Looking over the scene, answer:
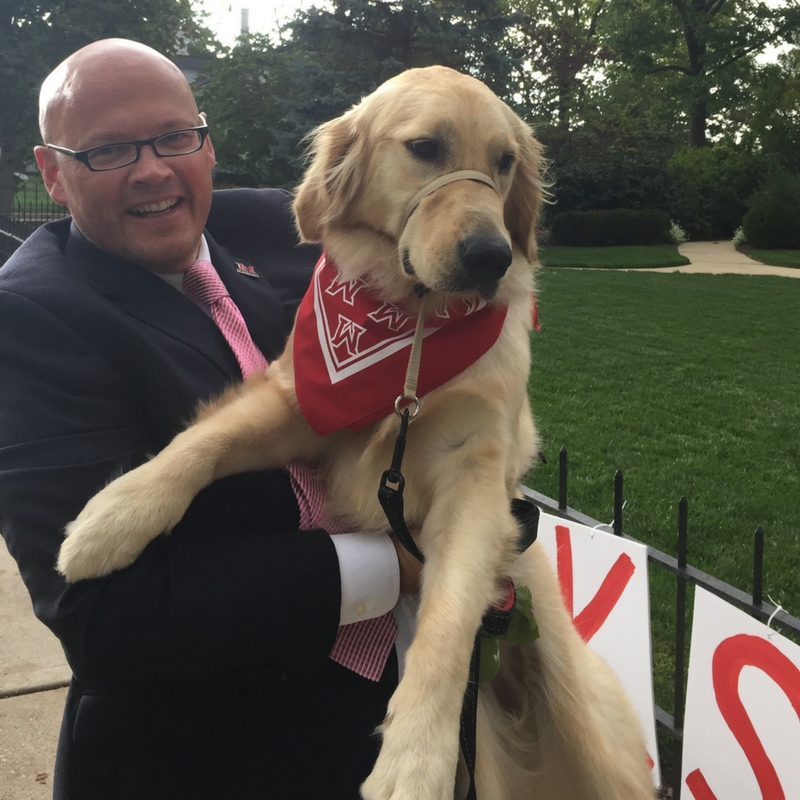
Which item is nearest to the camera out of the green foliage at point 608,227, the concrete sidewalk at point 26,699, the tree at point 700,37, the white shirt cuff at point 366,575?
the white shirt cuff at point 366,575

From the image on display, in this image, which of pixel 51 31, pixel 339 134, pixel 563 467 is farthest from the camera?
pixel 51 31

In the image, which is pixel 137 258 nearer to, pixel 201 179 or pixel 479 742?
pixel 201 179

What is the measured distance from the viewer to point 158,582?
1.53m

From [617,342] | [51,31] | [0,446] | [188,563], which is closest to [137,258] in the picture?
[0,446]

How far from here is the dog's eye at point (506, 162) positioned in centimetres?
214

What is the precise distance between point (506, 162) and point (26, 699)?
9.61ft

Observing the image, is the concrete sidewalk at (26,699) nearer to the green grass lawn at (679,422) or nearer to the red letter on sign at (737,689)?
the red letter on sign at (737,689)

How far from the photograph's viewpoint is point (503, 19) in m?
15.2

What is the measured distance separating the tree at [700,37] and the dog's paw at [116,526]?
29873 mm

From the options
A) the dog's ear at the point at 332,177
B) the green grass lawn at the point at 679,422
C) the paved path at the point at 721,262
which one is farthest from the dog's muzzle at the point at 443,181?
the paved path at the point at 721,262

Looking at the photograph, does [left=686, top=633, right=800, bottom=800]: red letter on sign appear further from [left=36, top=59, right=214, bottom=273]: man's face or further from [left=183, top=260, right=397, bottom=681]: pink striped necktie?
[left=36, top=59, right=214, bottom=273]: man's face

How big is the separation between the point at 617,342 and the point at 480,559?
8.71 meters

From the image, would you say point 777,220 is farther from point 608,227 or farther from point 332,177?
point 332,177

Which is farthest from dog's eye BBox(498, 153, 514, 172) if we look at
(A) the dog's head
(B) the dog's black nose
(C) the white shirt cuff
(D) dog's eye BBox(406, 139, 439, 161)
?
(C) the white shirt cuff
